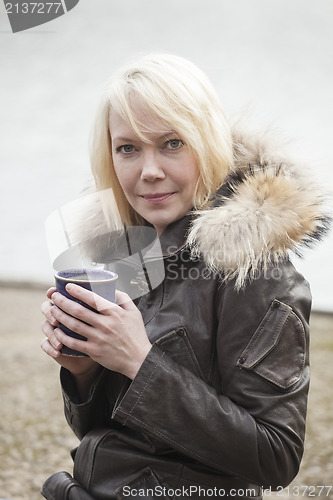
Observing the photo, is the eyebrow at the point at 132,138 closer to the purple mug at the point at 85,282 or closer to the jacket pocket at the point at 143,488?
the purple mug at the point at 85,282

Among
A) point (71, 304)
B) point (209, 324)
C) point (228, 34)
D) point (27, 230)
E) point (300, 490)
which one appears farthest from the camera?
point (228, 34)

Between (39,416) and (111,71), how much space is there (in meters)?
3.54

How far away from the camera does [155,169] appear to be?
4.95 feet

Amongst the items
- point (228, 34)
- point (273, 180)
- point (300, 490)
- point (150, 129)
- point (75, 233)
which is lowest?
point (300, 490)

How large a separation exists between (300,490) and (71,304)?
9.33ft

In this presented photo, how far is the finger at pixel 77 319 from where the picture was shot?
1317mm

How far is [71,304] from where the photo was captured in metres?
1.32

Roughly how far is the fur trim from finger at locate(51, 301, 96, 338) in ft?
1.10

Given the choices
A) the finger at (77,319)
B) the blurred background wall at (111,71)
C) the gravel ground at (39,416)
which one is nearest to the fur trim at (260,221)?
the blurred background wall at (111,71)

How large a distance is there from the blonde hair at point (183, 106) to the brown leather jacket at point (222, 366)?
8cm

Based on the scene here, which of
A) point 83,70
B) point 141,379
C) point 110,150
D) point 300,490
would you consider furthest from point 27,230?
point 83,70

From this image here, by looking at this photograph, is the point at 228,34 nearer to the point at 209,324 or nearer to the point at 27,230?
the point at 27,230

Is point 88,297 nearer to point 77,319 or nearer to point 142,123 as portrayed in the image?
point 77,319

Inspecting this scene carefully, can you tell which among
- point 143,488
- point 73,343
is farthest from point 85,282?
point 143,488
